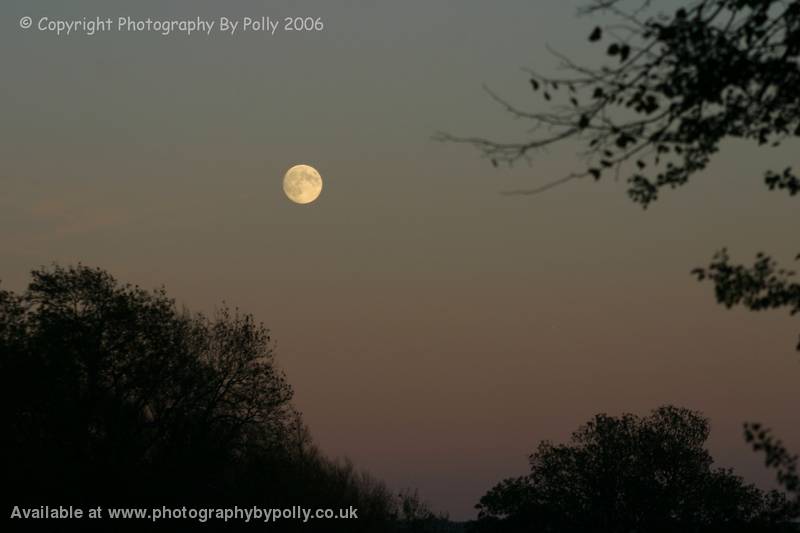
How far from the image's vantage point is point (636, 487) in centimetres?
10306

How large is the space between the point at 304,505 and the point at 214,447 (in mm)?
9677

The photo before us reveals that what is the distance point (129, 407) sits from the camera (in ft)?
208

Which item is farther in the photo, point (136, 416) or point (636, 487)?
point (636, 487)

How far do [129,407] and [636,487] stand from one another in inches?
2099

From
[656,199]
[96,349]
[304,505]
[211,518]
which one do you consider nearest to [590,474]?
[304,505]

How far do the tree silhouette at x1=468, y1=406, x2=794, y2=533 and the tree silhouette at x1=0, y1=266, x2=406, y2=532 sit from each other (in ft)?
138

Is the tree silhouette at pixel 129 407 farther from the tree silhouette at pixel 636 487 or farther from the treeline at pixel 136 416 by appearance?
the tree silhouette at pixel 636 487

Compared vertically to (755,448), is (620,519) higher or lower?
higher

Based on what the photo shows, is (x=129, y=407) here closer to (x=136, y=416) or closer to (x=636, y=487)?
(x=136, y=416)

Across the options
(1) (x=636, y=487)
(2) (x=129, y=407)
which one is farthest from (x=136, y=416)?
(1) (x=636, y=487)

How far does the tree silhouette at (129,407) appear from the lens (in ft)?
198

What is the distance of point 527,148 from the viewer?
15133 mm

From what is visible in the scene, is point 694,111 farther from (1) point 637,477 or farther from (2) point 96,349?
(1) point 637,477

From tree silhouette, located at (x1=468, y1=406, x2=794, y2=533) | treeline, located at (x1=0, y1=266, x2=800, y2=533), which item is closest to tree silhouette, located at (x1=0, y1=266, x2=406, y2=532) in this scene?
treeline, located at (x1=0, y1=266, x2=800, y2=533)
